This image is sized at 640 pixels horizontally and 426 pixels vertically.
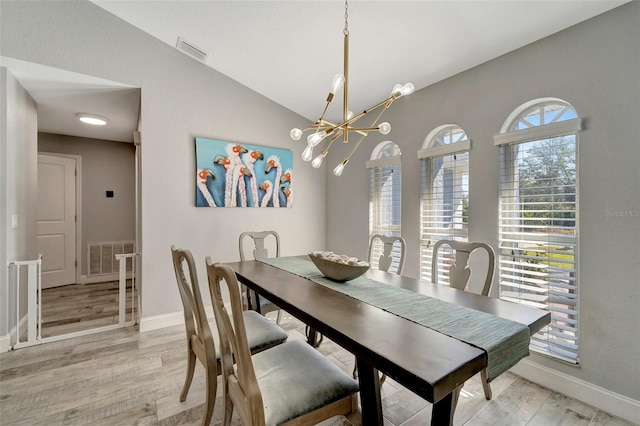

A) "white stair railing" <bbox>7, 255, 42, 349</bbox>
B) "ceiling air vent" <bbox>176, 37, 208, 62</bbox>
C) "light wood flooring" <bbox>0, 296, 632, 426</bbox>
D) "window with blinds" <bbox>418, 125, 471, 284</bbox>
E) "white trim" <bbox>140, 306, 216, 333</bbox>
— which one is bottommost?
"light wood flooring" <bbox>0, 296, 632, 426</bbox>

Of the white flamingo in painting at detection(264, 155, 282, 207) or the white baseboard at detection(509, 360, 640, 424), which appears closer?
the white baseboard at detection(509, 360, 640, 424)

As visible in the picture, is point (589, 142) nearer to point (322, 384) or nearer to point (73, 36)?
point (322, 384)

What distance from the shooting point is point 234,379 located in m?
1.30

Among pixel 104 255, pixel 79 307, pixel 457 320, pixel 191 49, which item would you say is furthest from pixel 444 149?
pixel 104 255

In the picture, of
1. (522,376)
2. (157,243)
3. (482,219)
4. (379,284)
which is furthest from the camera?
(157,243)

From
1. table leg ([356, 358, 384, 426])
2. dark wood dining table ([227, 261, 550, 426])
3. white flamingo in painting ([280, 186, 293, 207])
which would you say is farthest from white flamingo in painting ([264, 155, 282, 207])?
table leg ([356, 358, 384, 426])

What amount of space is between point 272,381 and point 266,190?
2.62 m

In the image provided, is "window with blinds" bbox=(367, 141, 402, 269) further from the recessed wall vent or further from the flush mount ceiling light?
the recessed wall vent

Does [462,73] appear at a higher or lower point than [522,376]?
higher

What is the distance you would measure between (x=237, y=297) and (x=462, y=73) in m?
2.69

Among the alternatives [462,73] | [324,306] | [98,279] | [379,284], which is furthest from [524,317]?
[98,279]

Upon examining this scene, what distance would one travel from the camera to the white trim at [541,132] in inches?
75.2

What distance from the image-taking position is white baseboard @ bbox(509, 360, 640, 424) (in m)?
1.70

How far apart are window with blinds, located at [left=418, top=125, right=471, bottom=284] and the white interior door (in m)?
5.25
